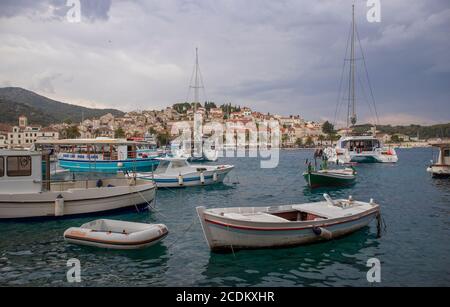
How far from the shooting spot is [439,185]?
31.8 m

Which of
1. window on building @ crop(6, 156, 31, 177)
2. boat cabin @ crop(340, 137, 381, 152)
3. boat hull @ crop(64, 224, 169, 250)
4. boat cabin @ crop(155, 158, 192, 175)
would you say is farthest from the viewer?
boat cabin @ crop(340, 137, 381, 152)

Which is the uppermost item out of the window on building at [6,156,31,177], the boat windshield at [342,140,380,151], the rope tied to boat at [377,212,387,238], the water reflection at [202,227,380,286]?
the boat windshield at [342,140,380,151]

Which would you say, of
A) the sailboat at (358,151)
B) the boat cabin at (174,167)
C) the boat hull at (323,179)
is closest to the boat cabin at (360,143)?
the sailboat at (358,151)

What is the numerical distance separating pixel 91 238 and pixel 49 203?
5.34m

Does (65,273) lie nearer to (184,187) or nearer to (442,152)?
(184,187)

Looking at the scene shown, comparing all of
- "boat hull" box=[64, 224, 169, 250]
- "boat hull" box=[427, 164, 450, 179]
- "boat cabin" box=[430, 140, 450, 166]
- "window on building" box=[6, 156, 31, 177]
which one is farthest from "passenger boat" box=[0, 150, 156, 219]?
"boat cabin" box=[430, 140, 450, 166]

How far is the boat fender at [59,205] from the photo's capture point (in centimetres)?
1697

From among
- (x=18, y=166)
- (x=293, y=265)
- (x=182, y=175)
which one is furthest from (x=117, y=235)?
(x=182, y=175)

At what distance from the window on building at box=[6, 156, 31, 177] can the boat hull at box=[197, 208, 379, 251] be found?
31.6 feet

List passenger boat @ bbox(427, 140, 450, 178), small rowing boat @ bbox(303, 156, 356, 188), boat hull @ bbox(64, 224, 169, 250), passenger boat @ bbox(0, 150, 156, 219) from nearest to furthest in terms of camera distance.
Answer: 1. boat hull @ bbox(64, 224, 169, 250)
2. passenger boat @ bbox(0, 150, 156, 219)
3. small rowing boat @ bbox(303, 156, 356, 188)
4. passenger boat @ bbox(427, 140, 450, 178)

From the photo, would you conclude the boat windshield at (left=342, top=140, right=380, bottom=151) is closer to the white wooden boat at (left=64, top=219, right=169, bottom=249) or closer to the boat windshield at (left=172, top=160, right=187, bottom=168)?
the boat windshield at (left=172, top=160, right=187, bottom=168)

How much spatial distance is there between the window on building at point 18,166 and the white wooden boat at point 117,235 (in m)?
5.33

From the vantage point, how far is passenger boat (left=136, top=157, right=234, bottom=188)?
29000 mm
